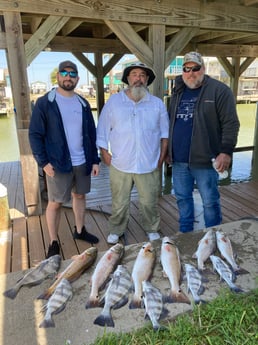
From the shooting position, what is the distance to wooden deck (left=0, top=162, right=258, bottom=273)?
251cm

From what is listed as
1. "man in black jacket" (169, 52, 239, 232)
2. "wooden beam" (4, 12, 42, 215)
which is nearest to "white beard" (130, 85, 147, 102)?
"man in black jacket" (169, 52, 239, 232)

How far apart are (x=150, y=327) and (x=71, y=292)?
0.40m

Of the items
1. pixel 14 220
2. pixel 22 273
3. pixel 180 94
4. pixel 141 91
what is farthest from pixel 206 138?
pixel 14 220

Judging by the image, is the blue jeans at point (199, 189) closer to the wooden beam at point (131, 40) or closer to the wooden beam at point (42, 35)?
the wooden beam at point (131, 40)

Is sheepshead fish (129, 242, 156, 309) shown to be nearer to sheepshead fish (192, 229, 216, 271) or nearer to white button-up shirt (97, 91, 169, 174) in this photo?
sheepshead fish (192, 229, 216, 271)

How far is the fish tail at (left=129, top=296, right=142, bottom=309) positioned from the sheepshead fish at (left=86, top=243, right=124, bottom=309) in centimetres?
16

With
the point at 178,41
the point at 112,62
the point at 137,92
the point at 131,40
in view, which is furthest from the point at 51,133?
the point at 112,62

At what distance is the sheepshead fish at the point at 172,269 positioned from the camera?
1.29 metres

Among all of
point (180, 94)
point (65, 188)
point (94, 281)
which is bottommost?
point (94, 281)

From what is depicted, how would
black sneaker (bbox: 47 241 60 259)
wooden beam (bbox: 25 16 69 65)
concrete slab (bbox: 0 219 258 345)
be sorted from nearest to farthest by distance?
concrete slab (bbox: 0 219 258 345), black sneaker (bbox: 47 241 60 259), wooden beam (bbox: 25 16 69 65)

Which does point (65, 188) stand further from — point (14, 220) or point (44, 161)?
point (14, 220)

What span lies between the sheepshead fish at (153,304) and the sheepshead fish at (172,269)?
6cm

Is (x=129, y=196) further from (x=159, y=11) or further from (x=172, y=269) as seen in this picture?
(x=159, y=11)

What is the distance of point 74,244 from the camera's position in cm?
264
